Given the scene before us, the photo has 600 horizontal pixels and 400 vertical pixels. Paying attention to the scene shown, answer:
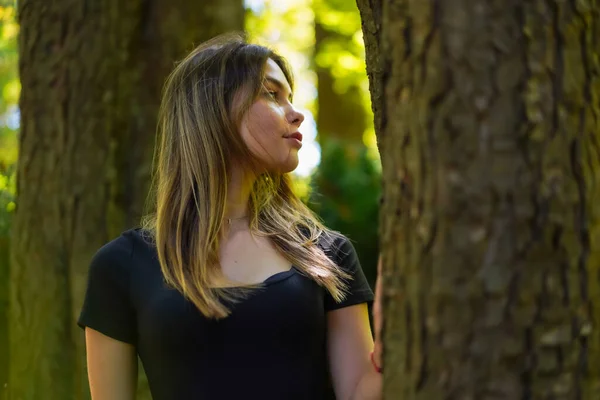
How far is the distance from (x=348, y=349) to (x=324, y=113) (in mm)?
10127

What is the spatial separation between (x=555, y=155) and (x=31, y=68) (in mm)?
3638

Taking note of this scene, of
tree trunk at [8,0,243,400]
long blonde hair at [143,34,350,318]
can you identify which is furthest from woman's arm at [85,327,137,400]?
tree trunk at [8,0,243,400]

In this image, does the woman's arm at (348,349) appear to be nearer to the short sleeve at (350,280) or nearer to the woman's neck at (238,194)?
the short sleeve at (350,280)

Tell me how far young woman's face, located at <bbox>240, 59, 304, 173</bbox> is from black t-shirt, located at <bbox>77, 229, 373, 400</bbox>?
14.0 inches

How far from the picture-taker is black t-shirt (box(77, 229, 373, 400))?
8.60ft

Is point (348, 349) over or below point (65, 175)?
below

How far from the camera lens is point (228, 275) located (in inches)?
109

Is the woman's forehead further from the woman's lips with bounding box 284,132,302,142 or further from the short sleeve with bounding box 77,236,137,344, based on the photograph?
the short sleeve with bounding box 77,236,137,344

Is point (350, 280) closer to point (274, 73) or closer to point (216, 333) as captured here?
point (216, 333)

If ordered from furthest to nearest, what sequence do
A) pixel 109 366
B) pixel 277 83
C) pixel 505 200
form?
pixel 277 83 → pixel 109 366 → pixel 505 200

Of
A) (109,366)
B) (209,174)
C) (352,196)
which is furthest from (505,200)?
(352,196)

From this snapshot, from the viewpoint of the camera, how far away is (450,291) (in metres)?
1.86

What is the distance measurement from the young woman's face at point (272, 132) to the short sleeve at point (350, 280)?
320mm

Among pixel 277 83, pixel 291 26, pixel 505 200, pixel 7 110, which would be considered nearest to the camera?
pixel 505 200
